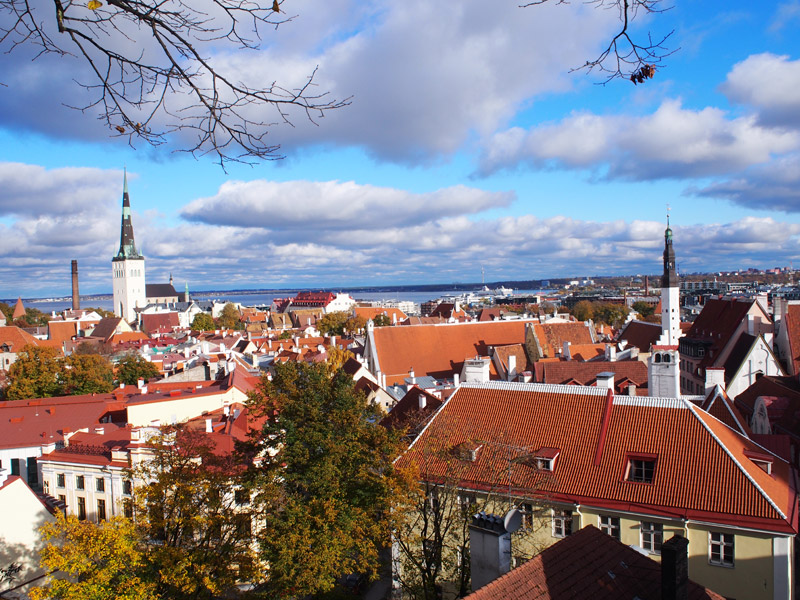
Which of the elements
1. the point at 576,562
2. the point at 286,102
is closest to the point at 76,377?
the point at 576,562

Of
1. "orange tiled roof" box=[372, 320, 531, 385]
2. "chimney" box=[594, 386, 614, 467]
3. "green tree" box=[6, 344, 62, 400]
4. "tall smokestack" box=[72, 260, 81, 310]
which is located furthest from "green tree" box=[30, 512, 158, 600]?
"tall smokestack" box=[72, 260, 81, 310]

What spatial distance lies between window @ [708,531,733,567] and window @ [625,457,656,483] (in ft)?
6.55

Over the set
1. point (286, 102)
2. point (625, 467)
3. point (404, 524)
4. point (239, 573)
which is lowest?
point (239, 573)

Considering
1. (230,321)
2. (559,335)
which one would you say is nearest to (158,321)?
(230,321)

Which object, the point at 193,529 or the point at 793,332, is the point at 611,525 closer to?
the point at 193,529

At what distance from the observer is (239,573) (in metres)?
16.0

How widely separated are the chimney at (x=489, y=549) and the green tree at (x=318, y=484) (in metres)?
4.60

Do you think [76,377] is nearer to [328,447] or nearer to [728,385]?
[328,447]

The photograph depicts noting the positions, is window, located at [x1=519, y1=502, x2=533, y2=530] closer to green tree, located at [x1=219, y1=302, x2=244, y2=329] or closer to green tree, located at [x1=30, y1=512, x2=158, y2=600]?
green tree, located at [x1=30, y1=512, x2=158, y2=600]

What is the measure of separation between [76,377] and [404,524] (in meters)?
39.3

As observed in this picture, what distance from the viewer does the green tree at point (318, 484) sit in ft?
50.1

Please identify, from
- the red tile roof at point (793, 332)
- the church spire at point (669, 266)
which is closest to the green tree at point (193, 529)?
the red tile roof at point (793, 332)

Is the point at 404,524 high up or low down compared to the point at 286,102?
down

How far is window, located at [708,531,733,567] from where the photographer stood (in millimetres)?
15133
